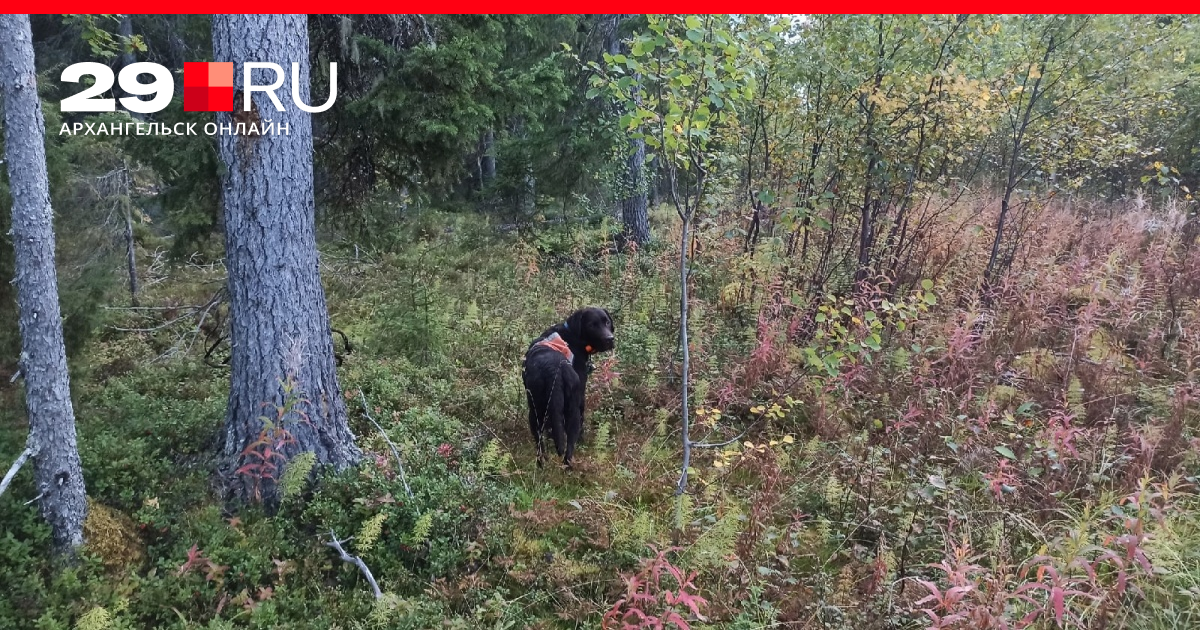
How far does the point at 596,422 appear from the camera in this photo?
5.59 metres

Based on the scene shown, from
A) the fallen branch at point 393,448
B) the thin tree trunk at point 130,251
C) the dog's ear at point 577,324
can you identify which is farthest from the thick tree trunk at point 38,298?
the thin tree trunk at point 130,251

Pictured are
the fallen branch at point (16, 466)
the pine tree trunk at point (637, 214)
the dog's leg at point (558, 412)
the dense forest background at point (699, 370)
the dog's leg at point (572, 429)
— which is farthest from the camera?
the pine tree trunk at point (637, 214)

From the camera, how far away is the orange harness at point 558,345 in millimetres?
4902

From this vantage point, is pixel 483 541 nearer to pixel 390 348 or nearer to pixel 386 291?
pixel 390 348

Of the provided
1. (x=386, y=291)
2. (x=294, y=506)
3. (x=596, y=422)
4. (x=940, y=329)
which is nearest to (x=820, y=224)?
(x=940, y=329)

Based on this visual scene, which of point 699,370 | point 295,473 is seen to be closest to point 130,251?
point 295,473

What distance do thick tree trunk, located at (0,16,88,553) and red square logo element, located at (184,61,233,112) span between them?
90 centimetres

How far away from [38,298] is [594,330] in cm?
357

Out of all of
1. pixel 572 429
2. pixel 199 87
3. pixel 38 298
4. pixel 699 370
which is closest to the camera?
pixel 38 298

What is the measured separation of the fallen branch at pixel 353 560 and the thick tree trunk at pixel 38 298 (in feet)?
4.62

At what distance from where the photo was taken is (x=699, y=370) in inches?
246

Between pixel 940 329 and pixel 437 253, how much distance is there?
301 inches

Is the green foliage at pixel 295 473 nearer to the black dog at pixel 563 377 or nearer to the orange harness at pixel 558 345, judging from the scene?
the black dog at pixel 563 377

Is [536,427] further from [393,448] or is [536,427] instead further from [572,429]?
[393,448]
